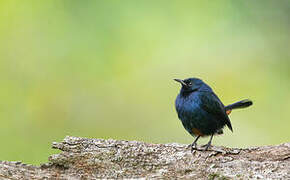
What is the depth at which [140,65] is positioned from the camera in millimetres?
10195

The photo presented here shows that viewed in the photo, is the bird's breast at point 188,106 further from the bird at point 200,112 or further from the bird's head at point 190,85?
the bird's head at point 190,85

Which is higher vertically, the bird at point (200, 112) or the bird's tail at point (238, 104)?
the bird's tail at point (238, 104)

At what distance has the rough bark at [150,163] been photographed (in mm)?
4914

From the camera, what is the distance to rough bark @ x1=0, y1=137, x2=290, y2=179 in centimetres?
491

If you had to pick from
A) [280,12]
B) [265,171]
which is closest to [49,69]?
[280,12]

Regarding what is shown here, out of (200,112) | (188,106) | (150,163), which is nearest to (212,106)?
(200,112)

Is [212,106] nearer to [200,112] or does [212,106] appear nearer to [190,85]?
[200,112]

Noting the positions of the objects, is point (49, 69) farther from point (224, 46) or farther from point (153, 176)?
point (153, 176)

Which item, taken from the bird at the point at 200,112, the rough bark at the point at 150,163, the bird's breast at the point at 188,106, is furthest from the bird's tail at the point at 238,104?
the rough bark at the point at 150,163

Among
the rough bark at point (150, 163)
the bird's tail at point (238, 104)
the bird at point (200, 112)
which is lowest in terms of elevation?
the rough bark at point (150, 163)

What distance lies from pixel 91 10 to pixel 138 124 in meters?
2.66

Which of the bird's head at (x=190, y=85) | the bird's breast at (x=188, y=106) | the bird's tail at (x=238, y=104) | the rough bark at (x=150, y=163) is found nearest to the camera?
the rough bark at (x=150, y=163)

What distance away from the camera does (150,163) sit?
5.32 meters

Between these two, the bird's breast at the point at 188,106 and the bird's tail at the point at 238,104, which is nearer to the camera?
the bird's breast at the point at 188,106
